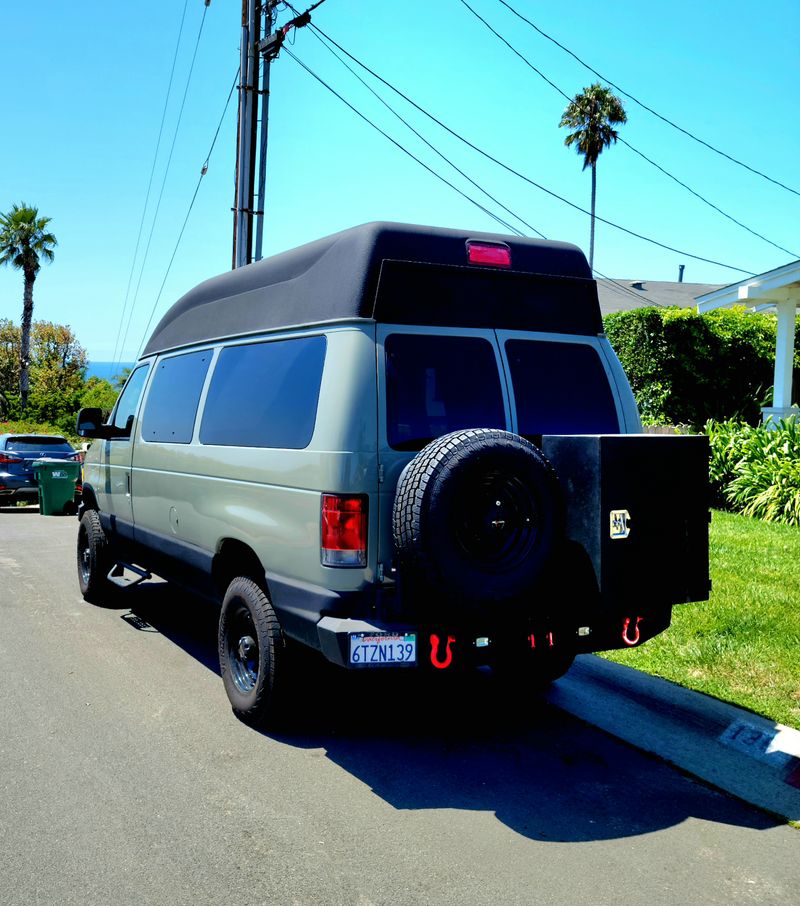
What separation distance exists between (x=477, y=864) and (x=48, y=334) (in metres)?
69.5

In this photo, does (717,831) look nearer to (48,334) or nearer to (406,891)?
(406,891)

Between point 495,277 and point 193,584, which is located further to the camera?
point 193,584

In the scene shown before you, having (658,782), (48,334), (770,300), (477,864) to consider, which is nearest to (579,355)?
(658,782)

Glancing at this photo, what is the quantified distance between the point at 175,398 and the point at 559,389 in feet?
9.41

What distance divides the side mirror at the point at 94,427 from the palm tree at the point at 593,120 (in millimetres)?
50880

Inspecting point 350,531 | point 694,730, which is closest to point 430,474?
point 350,531

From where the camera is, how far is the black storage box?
4.01 meters

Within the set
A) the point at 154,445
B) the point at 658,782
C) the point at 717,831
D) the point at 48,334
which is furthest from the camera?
the point at 48,334

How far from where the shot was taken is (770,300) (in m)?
16.5

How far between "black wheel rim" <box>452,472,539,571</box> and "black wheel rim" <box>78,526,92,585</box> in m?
5.11

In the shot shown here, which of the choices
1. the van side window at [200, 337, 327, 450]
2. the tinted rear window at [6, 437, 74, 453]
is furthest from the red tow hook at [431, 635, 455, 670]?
the tinted rear window at [6, 437, 74, 453]

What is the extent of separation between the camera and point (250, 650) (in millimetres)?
4996

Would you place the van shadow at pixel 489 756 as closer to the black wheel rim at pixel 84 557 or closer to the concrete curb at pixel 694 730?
the concrete curb at pixel 694 730

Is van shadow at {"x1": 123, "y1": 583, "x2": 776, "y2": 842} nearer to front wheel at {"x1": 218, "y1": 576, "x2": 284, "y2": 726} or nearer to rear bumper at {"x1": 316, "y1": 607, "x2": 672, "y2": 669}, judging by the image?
front wheel at {"x1": 218, "y1": 576, "x2": 284, "y2": 726}
